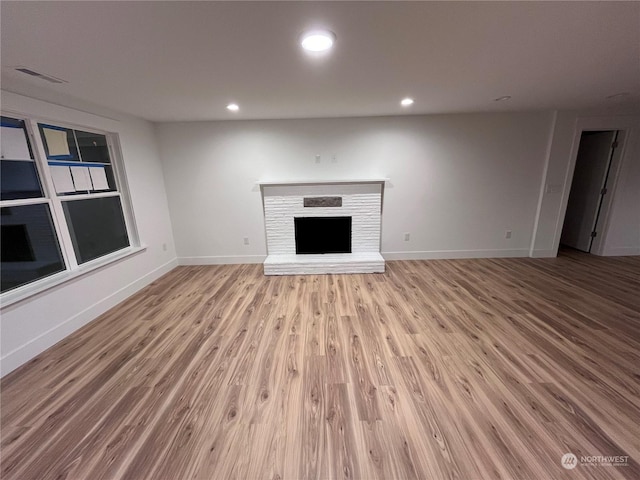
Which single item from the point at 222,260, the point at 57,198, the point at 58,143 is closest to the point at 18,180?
the point at 57,198

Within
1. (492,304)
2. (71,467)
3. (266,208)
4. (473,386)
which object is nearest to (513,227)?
(492,304)

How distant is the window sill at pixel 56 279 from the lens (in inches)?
76.2

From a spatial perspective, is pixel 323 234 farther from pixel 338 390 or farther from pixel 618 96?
pixel 618 96

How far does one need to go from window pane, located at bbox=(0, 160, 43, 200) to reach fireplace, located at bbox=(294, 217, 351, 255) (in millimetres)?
2868

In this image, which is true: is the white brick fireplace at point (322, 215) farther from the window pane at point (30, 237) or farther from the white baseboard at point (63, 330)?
the window pane at point (30, 237)

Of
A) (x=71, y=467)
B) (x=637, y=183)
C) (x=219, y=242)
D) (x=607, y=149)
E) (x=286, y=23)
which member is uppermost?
(x=286, y=23)

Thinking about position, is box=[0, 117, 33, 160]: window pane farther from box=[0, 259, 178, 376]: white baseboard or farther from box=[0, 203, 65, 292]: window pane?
box=[0, 259, 178, 376]: white baseboard

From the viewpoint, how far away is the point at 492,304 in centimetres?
271

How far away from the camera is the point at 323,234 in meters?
4.05

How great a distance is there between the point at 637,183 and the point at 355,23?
17.7 ft

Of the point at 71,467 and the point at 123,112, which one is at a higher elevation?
the point at 123,112

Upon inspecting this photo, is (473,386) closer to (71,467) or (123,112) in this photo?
(71,467)

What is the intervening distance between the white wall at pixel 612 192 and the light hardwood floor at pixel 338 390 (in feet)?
4.35

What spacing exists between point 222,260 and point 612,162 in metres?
6.56
